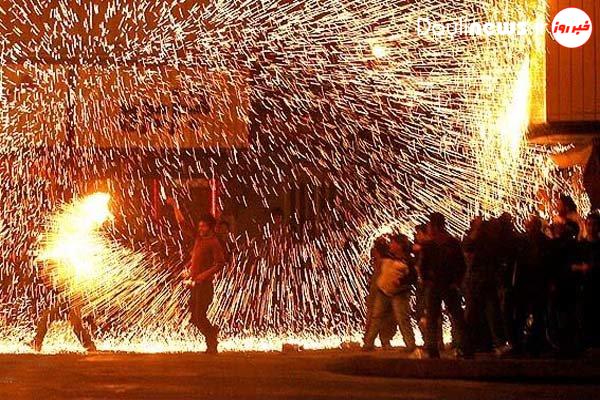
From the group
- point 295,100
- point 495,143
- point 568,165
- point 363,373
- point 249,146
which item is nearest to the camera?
point 363,373

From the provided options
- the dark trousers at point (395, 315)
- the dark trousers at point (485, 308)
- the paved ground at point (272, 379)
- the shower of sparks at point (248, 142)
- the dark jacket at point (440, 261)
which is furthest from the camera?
the shower of sparks at point (248, 142)

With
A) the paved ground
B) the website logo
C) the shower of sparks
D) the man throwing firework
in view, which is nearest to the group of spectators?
the paved ground

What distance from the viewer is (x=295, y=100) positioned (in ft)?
101

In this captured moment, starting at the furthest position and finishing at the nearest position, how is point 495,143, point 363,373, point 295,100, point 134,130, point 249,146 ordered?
1. point 295,100
2. point 249,146
3. point 134,130
4. point 495,143
5. point 363,373

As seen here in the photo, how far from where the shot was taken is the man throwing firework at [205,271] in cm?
1944

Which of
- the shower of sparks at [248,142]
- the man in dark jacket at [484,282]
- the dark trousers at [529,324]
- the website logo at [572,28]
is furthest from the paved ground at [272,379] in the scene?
the website logo at [572,28]

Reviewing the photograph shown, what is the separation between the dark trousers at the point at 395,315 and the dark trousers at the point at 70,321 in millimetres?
3551

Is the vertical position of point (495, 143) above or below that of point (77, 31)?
below

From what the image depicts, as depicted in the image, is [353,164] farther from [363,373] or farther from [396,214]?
[363,373]

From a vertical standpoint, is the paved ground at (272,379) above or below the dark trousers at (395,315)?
below

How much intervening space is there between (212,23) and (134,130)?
10.0ft

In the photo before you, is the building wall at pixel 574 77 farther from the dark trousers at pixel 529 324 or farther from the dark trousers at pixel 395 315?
the dark trousers at pixel 529 324

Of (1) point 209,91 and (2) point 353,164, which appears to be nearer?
(1) point 209,91

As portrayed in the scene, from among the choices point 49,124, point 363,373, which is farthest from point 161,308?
point 363,373
